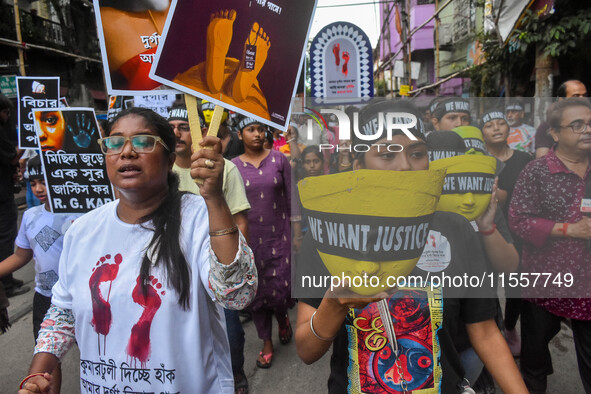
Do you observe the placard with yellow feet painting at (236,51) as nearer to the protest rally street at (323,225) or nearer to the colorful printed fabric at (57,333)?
the protest rally street at (323,225)

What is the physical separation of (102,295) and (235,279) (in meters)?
0.49

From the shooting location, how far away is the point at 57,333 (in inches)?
59.6

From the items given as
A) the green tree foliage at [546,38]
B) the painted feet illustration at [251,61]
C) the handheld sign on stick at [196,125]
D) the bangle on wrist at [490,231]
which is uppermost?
the green tree foliage at [546,38]

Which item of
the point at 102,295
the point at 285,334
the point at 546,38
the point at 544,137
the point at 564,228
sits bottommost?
the point at 285,334

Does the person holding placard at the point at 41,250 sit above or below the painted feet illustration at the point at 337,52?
below

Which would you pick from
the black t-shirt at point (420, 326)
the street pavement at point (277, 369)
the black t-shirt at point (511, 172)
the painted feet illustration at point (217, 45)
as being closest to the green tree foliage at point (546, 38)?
the street pavement at point (277, 369)

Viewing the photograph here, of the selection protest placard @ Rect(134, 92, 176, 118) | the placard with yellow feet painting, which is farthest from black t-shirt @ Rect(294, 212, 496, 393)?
protest placard @ Rect(134, 92, 176, 118)

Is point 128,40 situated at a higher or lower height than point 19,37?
lower

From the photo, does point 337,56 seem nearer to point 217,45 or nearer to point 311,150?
point 217,45

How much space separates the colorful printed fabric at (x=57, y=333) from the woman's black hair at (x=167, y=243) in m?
0.42

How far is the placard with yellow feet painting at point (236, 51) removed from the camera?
1243mm

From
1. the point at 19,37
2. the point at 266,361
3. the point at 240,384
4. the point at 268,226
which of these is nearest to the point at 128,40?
the point at 268,226

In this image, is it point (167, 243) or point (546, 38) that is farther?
point (546, 38)

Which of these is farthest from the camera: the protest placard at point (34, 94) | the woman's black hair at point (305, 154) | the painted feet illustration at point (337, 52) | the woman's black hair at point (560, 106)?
the protest placard at point (34, 94)
